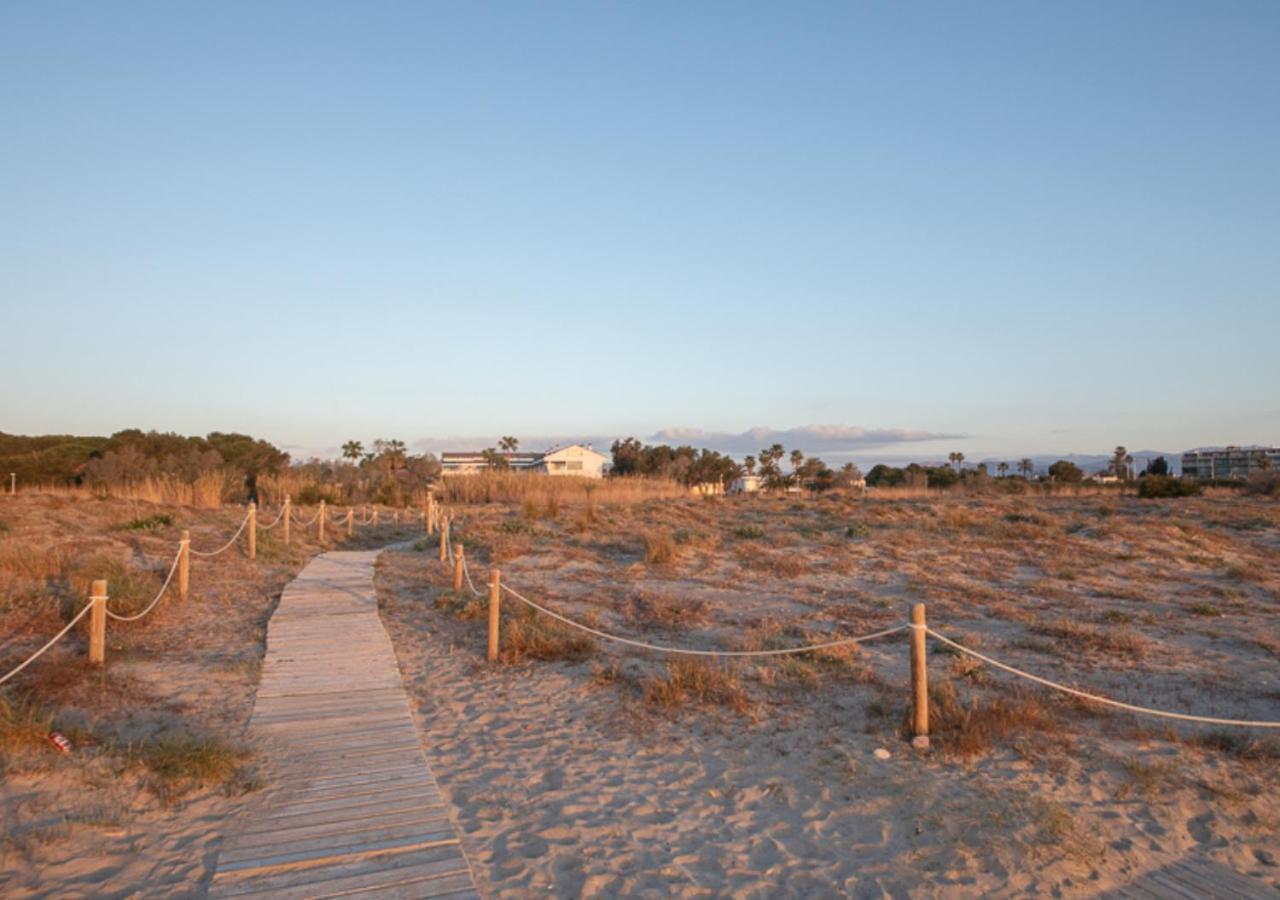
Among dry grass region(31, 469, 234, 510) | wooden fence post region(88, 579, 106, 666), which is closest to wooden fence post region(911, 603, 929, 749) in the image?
wooden fence post region(88, 579, 106, 666)

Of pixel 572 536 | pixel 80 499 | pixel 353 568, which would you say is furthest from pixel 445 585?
pixel 80 499

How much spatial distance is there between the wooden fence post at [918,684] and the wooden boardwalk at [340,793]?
3764 millimetres

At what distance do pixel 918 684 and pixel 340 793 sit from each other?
14.9 feet

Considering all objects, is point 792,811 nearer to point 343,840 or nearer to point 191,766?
point 343,840

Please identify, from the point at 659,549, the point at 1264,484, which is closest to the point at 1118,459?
the point at 1264,484

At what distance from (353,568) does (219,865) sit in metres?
12.8

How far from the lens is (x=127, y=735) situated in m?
7.51

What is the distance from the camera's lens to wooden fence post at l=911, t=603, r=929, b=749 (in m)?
6.90

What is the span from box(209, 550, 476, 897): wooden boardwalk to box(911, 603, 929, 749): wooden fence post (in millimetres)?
3764

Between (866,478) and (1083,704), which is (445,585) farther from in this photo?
(866,478)

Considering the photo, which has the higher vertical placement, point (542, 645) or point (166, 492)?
point (166, 492)

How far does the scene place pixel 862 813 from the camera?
600 centimetres

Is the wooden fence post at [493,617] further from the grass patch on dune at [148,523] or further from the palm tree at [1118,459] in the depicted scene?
the palm tree at [1118,459]

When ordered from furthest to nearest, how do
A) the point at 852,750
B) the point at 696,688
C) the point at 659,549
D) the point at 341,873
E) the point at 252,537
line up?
the point at 252,537 < the point at 659,549 < the point at 696,688 < the point at 852,750 < the point at 341,873
